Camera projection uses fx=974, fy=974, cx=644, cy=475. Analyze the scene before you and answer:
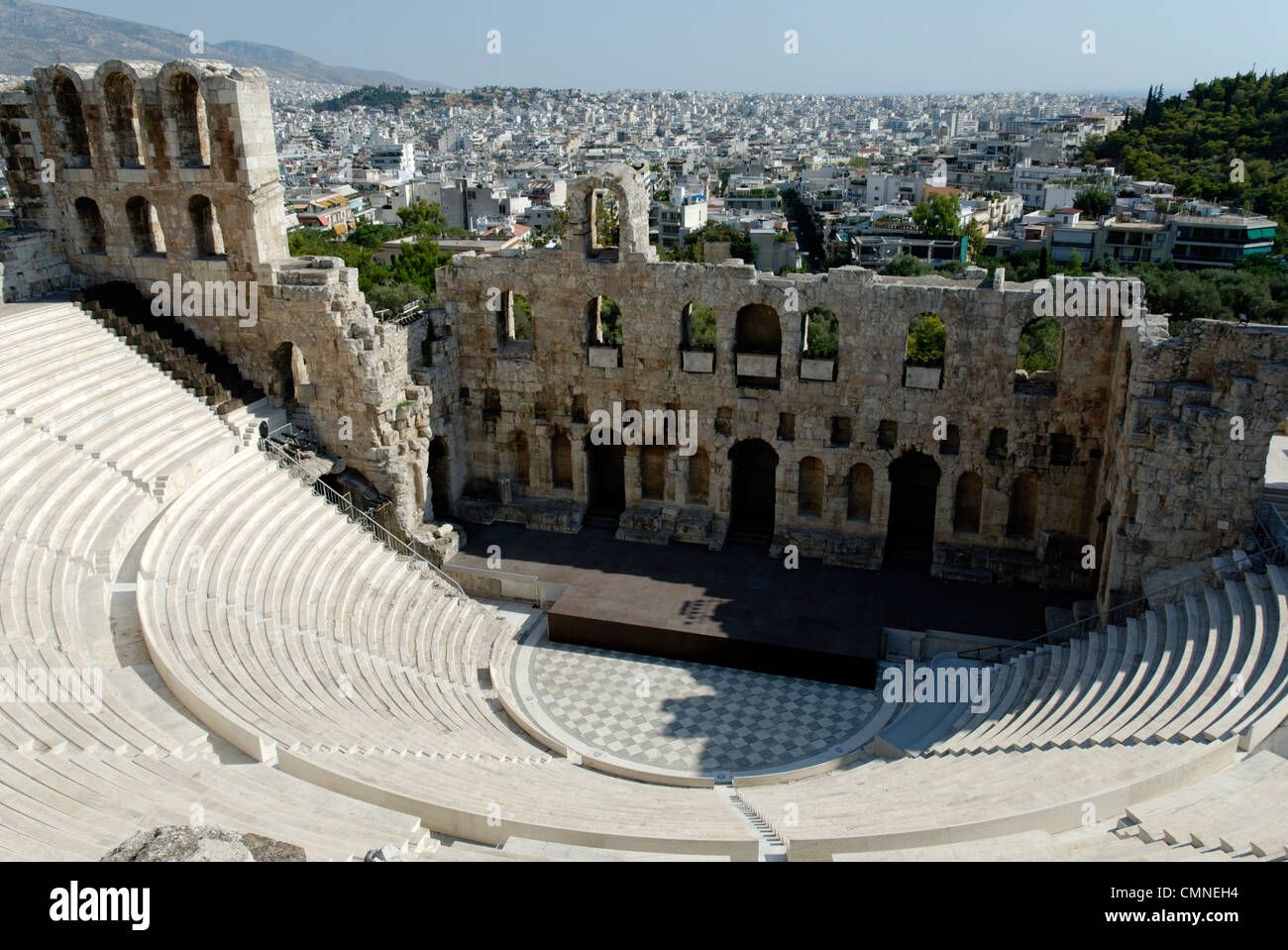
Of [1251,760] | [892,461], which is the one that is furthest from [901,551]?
[1251,760]

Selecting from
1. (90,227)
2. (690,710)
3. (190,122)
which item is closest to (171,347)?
(90,227)

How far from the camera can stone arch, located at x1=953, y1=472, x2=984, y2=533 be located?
934 inches

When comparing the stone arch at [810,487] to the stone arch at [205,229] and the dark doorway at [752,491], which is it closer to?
the dark doorway at [752,491]

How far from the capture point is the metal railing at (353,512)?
2219 centimetres

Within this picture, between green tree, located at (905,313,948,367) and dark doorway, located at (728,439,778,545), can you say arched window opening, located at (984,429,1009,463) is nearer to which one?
dark doorway, located at (728,439,778,545)

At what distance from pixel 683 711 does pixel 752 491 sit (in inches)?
324

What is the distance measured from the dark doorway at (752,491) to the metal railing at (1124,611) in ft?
21.8

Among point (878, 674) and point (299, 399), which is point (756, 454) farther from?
point (299, 399)

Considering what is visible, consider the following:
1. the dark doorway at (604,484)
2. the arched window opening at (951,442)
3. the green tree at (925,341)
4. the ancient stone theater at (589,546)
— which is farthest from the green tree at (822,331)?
the arched window opening at (951,442)

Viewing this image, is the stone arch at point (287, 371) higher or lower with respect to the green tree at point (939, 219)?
lower

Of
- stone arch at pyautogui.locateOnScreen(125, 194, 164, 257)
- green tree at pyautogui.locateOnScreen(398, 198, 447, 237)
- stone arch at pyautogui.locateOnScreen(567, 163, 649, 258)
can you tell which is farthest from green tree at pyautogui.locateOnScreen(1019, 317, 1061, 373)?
green tree at pyautogui.locateOnScreen(398, 198, 447, 237)
